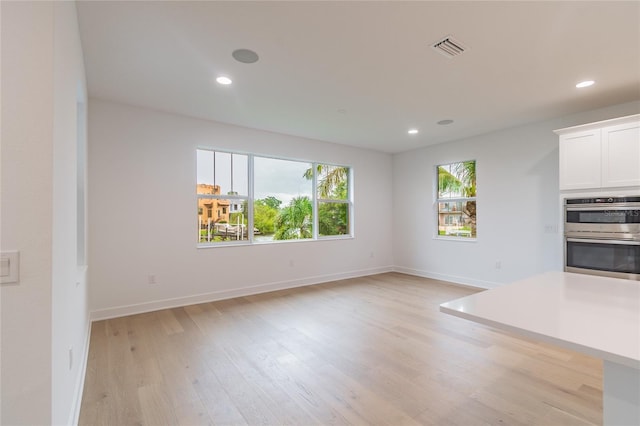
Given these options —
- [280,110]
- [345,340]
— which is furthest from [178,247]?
[345,340]

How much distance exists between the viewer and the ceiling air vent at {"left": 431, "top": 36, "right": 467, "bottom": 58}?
2391 millimetres

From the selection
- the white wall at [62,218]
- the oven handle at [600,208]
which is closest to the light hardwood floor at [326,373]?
the white wall at [62,218]

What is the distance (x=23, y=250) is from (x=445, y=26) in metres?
2.83

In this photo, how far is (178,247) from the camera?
416 centimetres

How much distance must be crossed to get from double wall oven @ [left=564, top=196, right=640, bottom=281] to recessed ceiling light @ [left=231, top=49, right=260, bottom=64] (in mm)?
4090

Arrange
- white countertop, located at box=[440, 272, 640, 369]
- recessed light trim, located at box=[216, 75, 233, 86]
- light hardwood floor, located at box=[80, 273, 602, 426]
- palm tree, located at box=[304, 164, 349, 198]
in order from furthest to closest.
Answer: palm tree, located at box=[304, 164, 349, 198]
recessed light trim, located at box=[216, 75, 233, 86]
light hardwood floor, located at box=[80, 273, 602, 426]
white countertop, located at box=[440, 272, 640, 369]

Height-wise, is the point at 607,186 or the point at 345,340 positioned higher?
the point at 607,186

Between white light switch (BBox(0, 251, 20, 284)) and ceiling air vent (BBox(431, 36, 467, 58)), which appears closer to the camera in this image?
white light switch (BBox(0, 251, 20, 284))

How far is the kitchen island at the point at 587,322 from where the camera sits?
0.93m

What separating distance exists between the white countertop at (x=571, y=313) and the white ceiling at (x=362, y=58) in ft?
6.07

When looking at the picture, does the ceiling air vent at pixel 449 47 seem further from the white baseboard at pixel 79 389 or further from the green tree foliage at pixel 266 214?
the white baseboard at pixel 79 389

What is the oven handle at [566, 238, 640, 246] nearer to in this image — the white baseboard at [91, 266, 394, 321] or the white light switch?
the white baseboard at [91, 266, 394, 321]

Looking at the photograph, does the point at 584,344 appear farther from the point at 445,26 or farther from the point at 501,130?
the point at 501,130

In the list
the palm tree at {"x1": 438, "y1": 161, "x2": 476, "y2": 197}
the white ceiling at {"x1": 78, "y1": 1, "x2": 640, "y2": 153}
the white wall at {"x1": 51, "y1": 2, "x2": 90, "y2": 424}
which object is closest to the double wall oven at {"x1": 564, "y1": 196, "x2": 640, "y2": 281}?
the white ceiling at {"x1": 78, "y1": 1, "x2": 640, "y2": 153}
